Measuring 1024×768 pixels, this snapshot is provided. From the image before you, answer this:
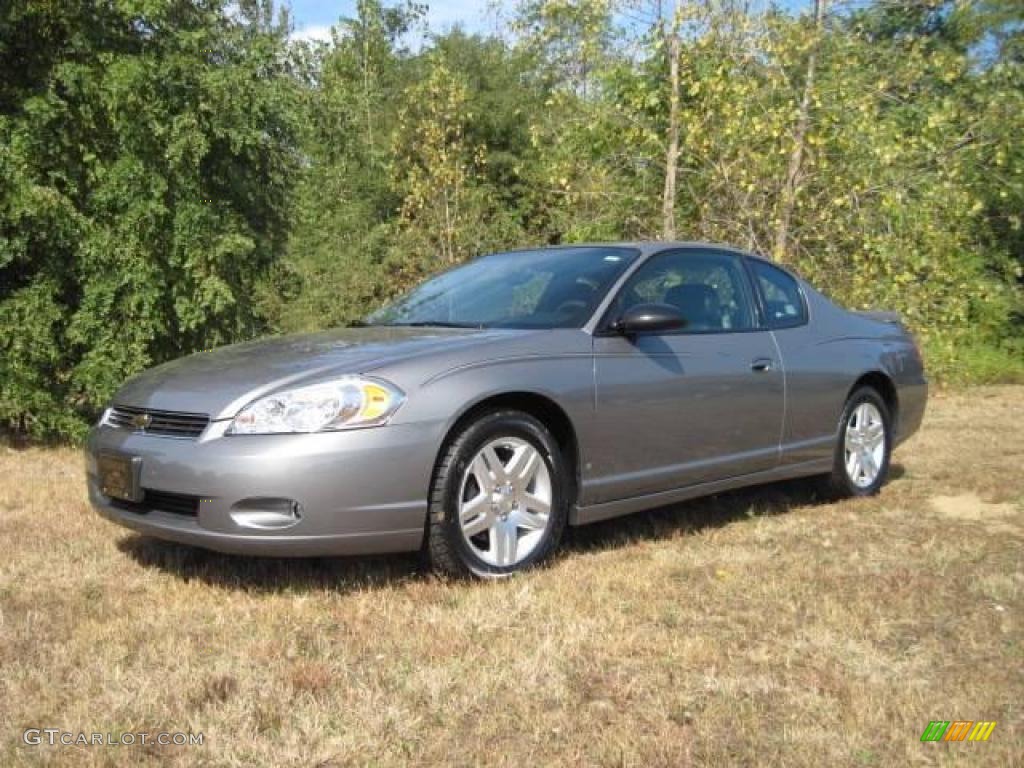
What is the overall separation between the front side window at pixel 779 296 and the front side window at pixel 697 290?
0.49 feet

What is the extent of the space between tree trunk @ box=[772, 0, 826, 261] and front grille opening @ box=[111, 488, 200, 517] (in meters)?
9.09

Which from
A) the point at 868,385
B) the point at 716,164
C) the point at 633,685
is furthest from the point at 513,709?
the point at 716,164

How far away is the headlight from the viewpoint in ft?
12.5

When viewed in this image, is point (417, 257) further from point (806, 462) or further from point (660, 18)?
point (806, 462)

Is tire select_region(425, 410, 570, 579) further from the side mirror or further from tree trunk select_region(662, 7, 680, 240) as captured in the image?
tree trunk select_region(662, 7, 680, 240)

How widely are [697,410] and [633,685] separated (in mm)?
2114

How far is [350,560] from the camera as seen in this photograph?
451 cm

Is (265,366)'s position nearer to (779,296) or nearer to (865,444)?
(779,296)

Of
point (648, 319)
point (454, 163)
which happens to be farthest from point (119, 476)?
point (454, 163)

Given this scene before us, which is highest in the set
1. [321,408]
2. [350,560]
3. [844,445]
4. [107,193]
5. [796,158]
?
[796,158]

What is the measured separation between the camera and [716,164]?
1238cm

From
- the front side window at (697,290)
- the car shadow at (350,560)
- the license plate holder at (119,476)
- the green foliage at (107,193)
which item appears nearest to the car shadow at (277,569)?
the car shadow at (350,560)

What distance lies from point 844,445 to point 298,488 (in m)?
3.60

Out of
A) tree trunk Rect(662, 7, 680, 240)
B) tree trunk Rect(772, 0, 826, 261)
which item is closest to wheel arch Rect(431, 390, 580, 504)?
tree trunk Rect(772, 0, 826, 261)
